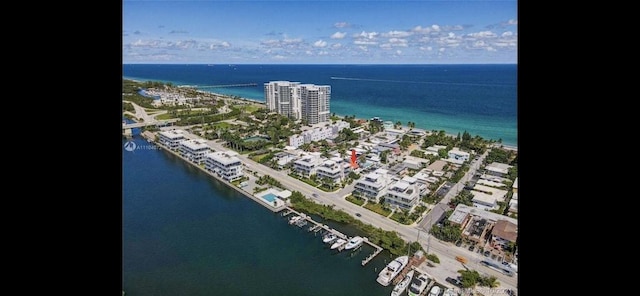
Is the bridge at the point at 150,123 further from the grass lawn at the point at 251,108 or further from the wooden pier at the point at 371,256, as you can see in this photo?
the wooden pier at the point at 371,256

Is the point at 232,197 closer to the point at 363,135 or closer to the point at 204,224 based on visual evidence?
the point at 204,224

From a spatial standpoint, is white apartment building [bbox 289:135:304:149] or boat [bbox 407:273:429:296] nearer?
boat [bbox 407:273:429:296]

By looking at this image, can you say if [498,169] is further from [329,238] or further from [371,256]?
[329,238]

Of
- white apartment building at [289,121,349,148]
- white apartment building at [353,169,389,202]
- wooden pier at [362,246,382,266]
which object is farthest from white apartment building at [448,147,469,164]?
wooden pier at [362,246,382,266]

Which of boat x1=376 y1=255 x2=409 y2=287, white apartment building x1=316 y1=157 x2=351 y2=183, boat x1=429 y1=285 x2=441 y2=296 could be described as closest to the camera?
boat x1=429 y1=285 x2=441 y2=296

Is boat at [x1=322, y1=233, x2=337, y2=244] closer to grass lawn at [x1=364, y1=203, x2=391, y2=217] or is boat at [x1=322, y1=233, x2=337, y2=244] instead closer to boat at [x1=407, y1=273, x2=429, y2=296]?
grass lawn at [x1=364, y1=203, x2=391, y2=217]
